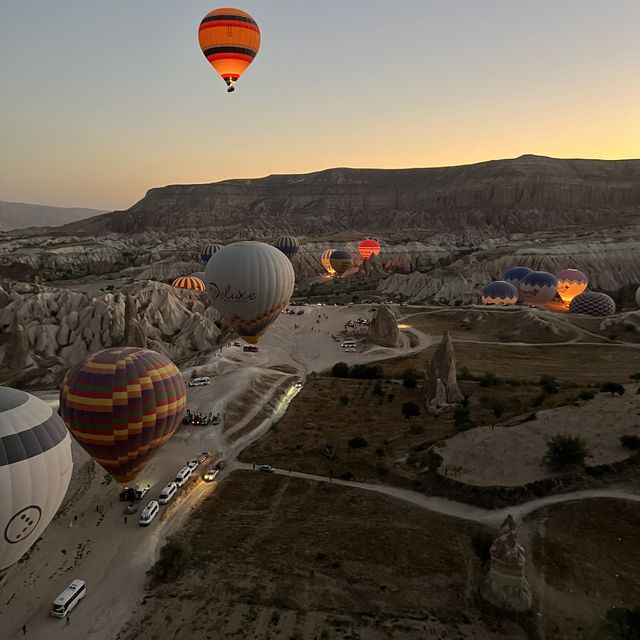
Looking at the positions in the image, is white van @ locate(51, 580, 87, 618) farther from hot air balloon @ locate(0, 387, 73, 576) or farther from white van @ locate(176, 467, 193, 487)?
white van @ locate(176, 467, 193, 487)

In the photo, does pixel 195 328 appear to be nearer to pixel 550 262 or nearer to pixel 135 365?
pixel 135 365

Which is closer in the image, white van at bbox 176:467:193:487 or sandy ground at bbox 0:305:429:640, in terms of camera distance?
sandy ground at bbox 0:305:429:640

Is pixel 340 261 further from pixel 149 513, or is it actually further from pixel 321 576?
pixel 321 576


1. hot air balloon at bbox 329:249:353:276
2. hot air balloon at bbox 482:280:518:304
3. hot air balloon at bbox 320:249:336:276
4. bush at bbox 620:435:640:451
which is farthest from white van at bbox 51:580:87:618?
hot air balloon at bbox 320:249:336:276

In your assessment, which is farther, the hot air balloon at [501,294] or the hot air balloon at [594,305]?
the hot air balloon at [501,294]

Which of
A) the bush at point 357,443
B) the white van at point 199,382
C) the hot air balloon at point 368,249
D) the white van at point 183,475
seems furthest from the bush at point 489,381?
the hot air balloon at point 368,249

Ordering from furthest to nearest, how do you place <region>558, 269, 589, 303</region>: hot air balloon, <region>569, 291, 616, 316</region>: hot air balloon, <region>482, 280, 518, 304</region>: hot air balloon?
<region>558, 269, 589, 303</region>: hot air balloon → <region>482, 280, 518, 304</region>: hot air balloon → <region>569, 291, 616, 316</region>: hot air balloon

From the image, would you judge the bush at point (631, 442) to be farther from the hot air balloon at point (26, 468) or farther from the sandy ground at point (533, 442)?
the hot air balloon at point (26, 468)

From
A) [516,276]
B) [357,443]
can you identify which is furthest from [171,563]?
[516,276]
